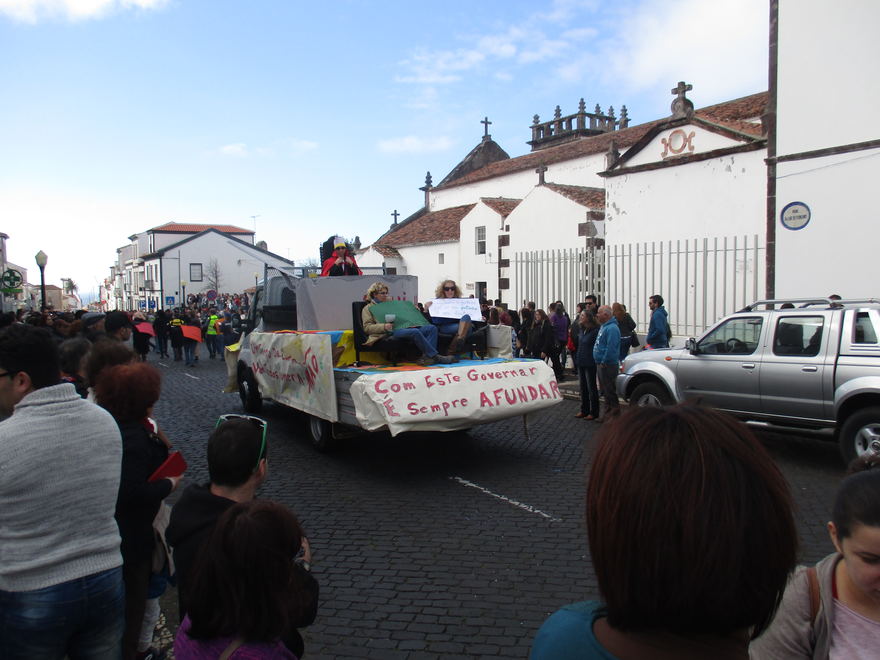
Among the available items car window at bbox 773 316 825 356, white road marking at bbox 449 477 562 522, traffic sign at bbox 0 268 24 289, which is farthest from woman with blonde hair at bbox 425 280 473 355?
traffic sign at bbox 0 268 24 289

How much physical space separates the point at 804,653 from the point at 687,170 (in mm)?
15694

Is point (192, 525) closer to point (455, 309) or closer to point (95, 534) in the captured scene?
point (95, 534)

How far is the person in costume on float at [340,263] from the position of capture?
1004 centimetres

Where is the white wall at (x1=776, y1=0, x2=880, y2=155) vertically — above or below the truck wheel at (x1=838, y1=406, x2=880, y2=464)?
above

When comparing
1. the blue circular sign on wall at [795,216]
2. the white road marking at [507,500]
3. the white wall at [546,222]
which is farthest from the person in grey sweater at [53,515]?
the white wall at [546,222]

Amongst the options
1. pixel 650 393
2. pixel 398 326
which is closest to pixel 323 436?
pixel 398 326

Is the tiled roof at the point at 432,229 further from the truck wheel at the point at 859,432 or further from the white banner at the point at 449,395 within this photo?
the truck wheel at the point at 859,432

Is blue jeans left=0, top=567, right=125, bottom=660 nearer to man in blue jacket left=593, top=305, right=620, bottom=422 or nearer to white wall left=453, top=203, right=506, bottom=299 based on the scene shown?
man in blue jacket left=593, top=305, right=620, bottom=422

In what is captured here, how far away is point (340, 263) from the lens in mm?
10047

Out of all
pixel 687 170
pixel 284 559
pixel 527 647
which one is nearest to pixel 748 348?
pixel 527 647

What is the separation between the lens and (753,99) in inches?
995

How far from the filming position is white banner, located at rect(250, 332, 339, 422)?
7.66m

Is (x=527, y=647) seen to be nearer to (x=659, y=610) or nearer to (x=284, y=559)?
(x=284, y=559)

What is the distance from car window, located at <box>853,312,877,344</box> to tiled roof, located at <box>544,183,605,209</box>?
1449 cm
